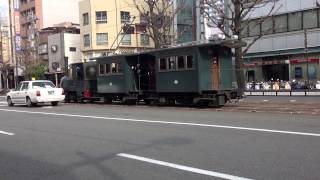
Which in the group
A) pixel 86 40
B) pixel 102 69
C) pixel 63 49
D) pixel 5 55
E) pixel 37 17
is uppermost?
pixel 37 17

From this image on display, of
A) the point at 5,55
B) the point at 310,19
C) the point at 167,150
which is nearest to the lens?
the point at 167,150

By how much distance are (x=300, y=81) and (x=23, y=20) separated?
57.2 metres

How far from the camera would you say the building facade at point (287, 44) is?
1796 inches

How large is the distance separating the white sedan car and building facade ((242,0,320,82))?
20563mm

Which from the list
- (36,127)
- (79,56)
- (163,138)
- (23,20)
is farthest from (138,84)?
(23,20)

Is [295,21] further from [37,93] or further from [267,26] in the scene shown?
[37,93]

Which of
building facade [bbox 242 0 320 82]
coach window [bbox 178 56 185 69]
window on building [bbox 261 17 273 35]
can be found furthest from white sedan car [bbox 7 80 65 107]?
window on building [bbox 261 17 273 35]

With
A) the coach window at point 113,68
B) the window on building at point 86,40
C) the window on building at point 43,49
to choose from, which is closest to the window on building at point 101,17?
the window on building at point 86,40

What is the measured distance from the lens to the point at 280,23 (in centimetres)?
4847

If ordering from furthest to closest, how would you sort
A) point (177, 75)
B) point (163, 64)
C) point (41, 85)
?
point (41, 85), point (163, 64), point (177, 75)

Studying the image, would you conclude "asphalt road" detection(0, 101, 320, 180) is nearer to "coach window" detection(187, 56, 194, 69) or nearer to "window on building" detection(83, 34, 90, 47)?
"coach window" detection(187, 56, 194, 69)

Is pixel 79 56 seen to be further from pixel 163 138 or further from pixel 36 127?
pixel 163 138

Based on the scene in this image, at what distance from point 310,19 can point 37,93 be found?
26.9 metres

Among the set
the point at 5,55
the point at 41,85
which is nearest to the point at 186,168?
the point at 41,85
